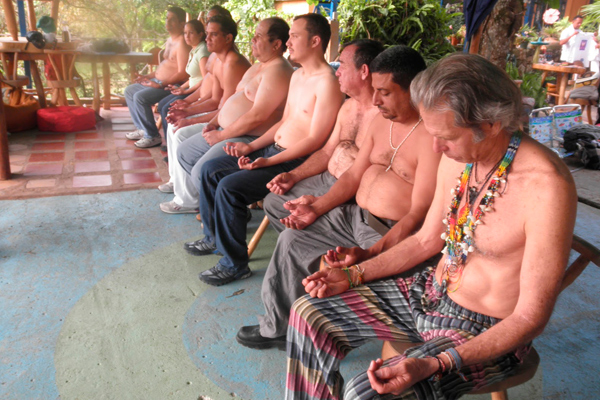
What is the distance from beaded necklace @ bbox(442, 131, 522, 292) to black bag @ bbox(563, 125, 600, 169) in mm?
4857

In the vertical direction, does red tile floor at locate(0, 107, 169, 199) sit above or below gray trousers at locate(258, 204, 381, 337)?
below

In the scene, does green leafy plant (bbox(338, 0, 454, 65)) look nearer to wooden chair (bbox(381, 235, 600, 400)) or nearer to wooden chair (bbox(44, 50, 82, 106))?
wooden chair (bbox(381, 235, 600, 400))

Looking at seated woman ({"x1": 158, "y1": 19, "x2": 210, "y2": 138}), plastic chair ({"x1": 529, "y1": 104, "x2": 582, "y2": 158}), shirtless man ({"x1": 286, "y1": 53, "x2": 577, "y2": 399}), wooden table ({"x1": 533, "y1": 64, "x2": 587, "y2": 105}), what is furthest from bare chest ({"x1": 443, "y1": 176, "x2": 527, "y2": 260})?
wooden table ({"x1": 533, "y1": 64, "x2": 587, "y2": 105})

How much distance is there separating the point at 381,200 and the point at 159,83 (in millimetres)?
4509

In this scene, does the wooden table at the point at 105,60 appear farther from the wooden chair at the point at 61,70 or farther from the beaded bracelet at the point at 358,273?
the beaded bracelet at the point at 358,273

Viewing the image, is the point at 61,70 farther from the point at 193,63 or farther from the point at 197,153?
the point at 197,153

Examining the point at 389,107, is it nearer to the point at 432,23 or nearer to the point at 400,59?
the point at 400,59

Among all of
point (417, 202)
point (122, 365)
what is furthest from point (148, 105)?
point (417, 202)

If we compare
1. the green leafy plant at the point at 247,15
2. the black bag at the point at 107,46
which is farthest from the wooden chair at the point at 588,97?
the black bag at the point at 107,46

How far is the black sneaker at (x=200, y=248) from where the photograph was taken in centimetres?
315

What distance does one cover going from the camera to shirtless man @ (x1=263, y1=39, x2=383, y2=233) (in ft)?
8.15

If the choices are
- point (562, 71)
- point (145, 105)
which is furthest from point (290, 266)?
point (562, 71)

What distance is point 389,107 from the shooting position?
2131 mm

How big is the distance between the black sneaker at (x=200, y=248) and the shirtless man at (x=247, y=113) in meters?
0.44
